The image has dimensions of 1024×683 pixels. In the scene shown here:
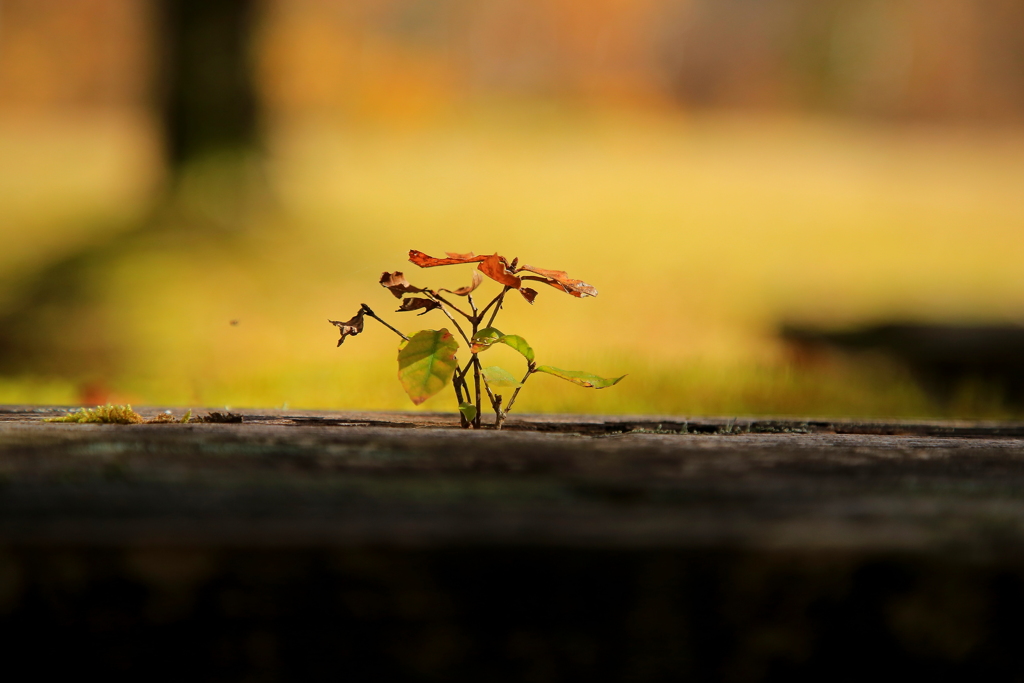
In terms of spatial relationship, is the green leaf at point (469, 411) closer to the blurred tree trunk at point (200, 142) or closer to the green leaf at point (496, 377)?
the green leaf at point (496, 377)

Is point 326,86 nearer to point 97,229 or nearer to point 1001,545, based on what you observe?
point 97,229

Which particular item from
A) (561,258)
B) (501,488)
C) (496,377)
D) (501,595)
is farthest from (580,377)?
Result: (561,258)

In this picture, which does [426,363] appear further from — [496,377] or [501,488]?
[501,488]

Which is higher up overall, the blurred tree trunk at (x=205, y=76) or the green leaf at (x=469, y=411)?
the blurred tree trunk at (x=205, y=76)

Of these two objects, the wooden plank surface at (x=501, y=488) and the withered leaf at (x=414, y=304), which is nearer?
the wooden plank surface at (x=501, y=488)

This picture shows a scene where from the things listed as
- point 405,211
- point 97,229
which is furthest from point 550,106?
point 97,229

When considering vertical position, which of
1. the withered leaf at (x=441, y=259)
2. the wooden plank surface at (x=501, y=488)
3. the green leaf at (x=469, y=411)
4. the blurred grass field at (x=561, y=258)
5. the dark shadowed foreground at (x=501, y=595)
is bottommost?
the dark shadowed foreground at (x=501, y=595)

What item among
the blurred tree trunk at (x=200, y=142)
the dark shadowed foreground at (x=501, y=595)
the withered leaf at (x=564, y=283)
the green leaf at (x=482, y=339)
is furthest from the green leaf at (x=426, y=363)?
the blurred tree trunk at (x=200, y=142)

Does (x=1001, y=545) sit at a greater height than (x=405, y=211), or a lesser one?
lesser
